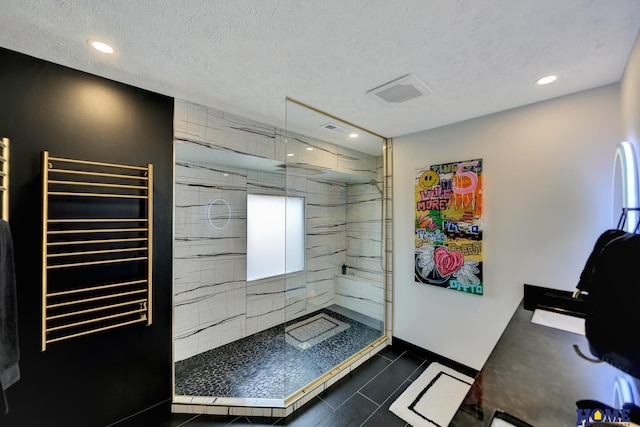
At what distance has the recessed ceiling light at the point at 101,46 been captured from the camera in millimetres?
1339

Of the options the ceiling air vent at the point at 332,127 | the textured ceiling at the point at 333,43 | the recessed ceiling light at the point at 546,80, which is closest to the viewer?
the textured ceiling at the point at 333,43

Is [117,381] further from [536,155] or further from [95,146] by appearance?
[536,155]

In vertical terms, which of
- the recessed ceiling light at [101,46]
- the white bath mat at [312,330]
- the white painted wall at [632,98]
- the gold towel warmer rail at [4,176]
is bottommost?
the white bath mat at [312,330]

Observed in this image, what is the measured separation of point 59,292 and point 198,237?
1.23 metres

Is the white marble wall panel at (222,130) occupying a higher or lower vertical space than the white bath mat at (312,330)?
higher

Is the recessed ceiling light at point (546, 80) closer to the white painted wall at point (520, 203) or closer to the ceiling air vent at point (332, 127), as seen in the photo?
the white painted wall at point (520, 203)

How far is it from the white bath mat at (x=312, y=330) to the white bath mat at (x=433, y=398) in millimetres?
1039

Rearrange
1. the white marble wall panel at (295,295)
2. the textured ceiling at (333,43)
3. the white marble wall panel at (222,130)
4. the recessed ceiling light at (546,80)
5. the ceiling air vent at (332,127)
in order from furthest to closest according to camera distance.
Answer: the white marble wall panel at (295,295) → the ceiling air vent at (332,127) → the white marble wall panel at (222,130) → the recessed ceiling light at (546,80) → the textured ceiling at (333,43)

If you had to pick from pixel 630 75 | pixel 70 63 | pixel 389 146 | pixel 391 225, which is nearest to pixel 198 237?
pixel 70 63

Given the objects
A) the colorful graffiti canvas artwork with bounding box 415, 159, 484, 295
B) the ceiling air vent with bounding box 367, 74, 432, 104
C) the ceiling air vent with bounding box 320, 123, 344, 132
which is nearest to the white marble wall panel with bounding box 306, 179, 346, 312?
the ceiling air vent with bounding box 320, 123, 344, 132

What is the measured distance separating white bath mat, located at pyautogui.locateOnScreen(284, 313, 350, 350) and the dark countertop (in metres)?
1.99

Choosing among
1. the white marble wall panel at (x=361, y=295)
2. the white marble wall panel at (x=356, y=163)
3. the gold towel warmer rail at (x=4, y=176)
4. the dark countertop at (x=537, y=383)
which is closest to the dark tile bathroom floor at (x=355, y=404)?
the white marble wall panel at (x=361, y=295)

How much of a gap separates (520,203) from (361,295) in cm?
209

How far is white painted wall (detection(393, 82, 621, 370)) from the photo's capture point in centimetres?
176
